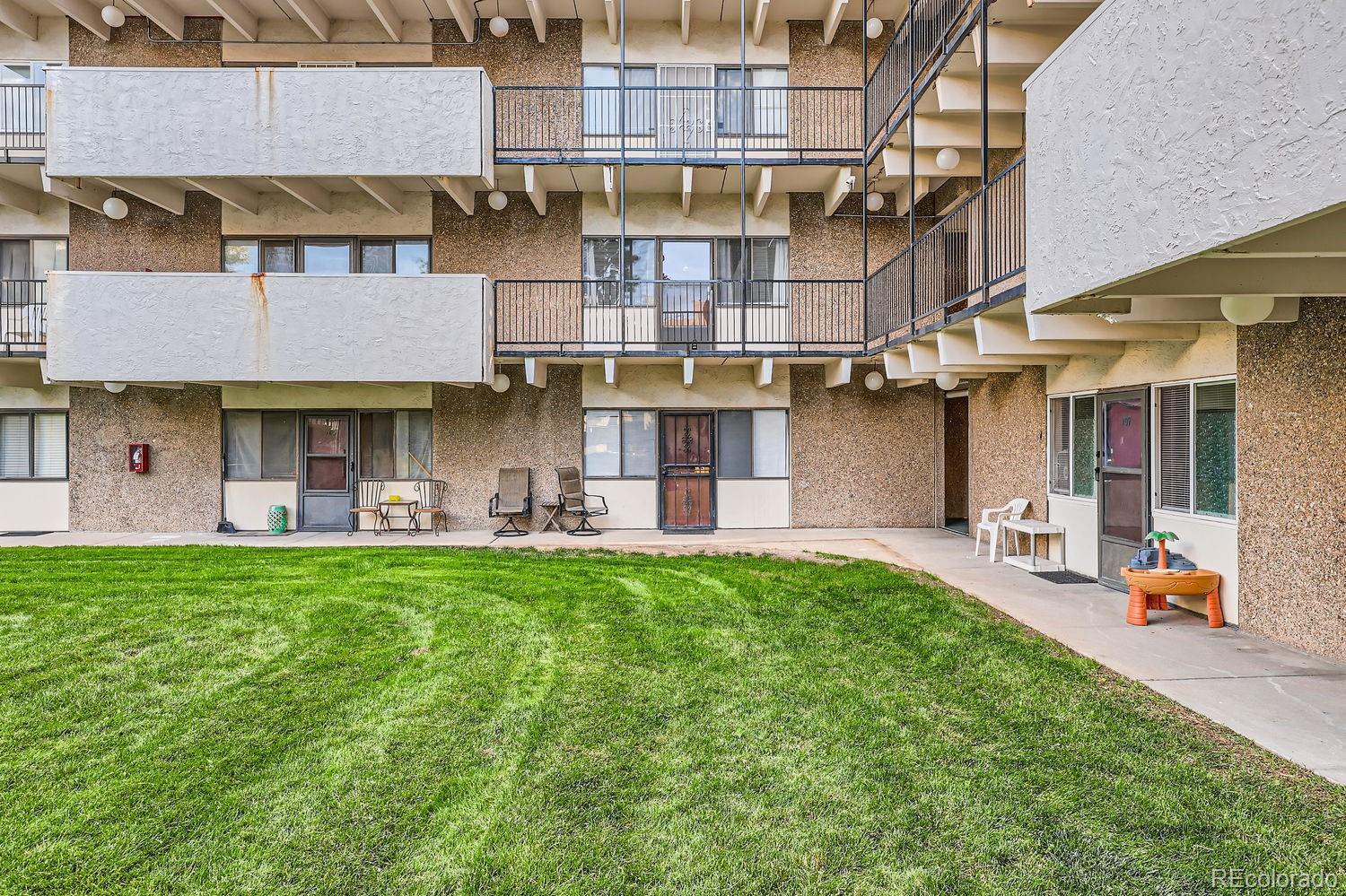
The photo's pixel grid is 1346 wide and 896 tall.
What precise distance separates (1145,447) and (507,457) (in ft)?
31.9

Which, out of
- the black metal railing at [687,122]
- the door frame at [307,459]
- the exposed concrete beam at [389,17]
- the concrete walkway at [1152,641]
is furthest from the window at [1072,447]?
the exposed concrete beam at [389,17]

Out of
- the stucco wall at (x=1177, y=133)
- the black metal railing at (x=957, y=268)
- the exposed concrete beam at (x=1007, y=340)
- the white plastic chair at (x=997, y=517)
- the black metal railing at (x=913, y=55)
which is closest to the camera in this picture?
the stucco wall at (x=1177, y=133)

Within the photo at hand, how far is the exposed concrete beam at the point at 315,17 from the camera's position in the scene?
1171cm

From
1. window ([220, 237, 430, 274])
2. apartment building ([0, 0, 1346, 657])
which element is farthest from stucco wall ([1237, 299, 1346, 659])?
window ([220, 237, 430, 274])

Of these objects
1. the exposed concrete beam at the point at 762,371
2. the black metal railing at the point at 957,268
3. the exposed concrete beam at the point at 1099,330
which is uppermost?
the black metal railing at the point at 957,268

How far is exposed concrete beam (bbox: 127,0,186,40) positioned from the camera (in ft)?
38.8

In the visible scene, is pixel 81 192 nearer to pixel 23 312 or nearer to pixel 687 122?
pixel 23 312

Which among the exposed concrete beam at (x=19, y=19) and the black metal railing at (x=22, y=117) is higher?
the exposed concrete beam at (x=19, y=19)

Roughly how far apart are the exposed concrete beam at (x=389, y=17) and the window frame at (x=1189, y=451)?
41.8ft

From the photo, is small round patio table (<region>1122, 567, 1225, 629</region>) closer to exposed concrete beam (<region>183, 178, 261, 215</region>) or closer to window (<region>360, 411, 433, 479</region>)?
window (<region>360, 411, 433, 479</region>)

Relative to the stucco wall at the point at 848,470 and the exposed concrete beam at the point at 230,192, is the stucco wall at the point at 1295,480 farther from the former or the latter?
the exposed concrete beam at the point at 230,192

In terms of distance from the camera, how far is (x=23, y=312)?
12.3m

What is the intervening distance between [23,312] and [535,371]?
30.0 ft

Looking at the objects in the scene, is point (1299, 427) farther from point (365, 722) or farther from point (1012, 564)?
point (365, 722)
